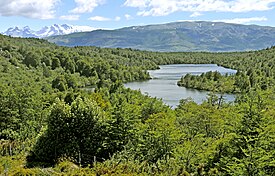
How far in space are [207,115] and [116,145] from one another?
29.9 ft

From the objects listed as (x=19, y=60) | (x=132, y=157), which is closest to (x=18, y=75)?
(x=19, y=60)

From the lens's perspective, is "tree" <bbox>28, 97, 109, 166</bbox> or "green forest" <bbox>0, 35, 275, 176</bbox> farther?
"tree" <bbox>28, 97, 109, 166</bbox>

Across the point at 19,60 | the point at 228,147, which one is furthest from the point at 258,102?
the point at 19,60

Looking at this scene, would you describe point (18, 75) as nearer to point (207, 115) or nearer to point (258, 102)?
point (207, 115)

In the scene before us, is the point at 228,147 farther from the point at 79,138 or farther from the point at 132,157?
the point at 79,138

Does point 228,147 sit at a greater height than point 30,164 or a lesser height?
greater

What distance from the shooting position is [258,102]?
1616cm

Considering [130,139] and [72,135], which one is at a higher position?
[72,135]

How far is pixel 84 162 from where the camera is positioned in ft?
69.4

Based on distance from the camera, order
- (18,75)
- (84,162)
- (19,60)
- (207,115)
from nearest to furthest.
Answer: (84,162) → (207,115) → (18,75) → (19,60)

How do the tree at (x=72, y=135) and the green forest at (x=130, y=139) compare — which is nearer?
the green forest at (x=130, y=139)

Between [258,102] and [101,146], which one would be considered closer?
[258,102]

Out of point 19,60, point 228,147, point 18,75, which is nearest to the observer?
point 228,147

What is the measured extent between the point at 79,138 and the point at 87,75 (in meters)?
82.8
